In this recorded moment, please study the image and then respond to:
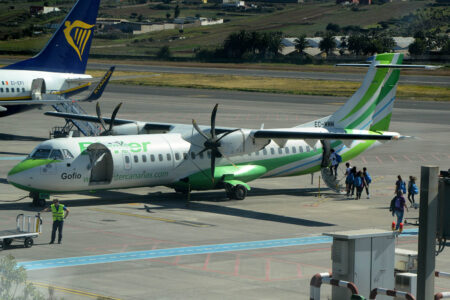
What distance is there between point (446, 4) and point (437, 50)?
78.8 ft

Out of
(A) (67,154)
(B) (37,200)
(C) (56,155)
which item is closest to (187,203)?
(A) (67,154)

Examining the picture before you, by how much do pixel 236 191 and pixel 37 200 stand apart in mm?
9264

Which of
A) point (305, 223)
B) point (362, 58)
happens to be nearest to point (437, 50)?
point (362, 58)

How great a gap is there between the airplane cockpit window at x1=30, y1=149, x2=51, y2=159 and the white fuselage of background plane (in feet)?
81.0

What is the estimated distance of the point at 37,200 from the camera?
3344 cm

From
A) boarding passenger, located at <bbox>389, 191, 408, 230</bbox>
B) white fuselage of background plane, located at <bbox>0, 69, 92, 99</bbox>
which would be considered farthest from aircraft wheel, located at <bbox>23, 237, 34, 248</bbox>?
white fuselage of background plane, located at <bbox>0, 69, 92, 99</bbox>

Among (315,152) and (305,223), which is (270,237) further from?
(315,152)

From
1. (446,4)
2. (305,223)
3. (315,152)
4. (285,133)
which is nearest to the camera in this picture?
(305,223)

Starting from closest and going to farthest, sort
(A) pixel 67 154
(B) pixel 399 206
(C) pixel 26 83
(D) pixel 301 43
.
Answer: (B) pixel 399 206 < (A) pixel 67 154 < (C) pixel 26 83 < (D) pixel 301 43

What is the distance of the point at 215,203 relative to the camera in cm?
3659

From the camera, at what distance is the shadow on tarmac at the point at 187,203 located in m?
33.2

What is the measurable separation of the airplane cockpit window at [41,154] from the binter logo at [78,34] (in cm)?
2672

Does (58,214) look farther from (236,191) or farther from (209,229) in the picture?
Result: (236,191)

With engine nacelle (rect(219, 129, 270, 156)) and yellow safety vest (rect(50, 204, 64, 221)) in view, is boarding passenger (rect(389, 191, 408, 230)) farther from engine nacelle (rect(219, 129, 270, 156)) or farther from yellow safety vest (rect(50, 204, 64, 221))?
yellow safety vest (rect(50, 204, 64, 221))
